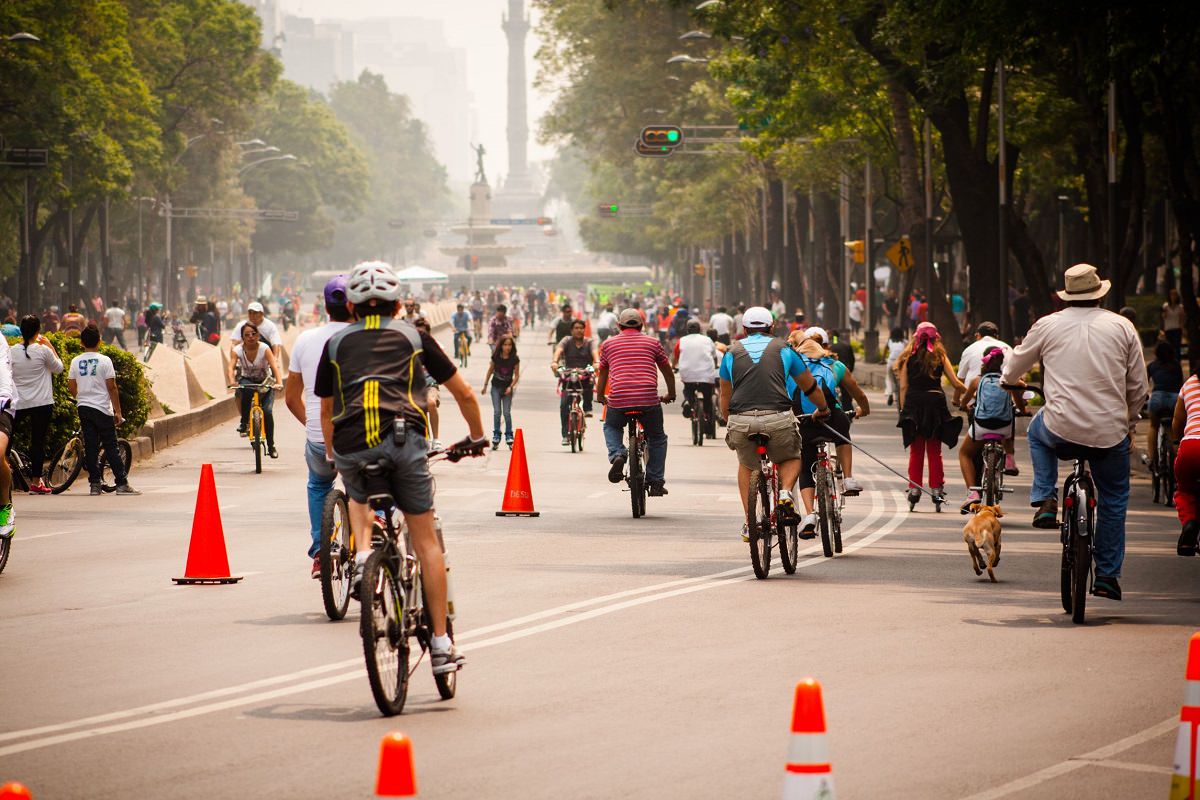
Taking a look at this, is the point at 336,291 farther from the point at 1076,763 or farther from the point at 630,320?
the point at 630,320

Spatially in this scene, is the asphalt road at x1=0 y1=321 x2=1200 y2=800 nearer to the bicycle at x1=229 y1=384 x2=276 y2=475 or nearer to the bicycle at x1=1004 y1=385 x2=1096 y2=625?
the bicycle at x1=1004 y1=385 x2=1096 y2=625

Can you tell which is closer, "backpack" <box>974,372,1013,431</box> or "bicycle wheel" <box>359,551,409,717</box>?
"bicycle wheel" <box>359,551,409,717</box>

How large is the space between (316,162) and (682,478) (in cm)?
11568

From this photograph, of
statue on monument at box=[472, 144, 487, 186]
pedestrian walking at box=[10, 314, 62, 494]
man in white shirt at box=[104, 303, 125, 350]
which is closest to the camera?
pedestrian walking at box=[10, 314, 62, 494]

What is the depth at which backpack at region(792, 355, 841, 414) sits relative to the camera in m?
15.3

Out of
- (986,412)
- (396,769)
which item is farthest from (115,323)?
(396,769)

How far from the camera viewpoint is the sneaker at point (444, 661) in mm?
8594

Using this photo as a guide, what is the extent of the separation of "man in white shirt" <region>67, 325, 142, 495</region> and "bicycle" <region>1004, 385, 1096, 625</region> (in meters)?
11.0

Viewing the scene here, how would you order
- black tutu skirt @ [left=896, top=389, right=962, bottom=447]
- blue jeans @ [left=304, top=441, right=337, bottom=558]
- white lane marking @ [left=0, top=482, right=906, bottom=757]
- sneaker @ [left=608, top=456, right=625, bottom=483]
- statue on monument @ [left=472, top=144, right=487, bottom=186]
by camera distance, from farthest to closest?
statue on monument @ [left=472, top=144, right=487, bottom=186], black tutu skirt @ [left=896, top=389, right=962, bottom=447], sneaker @ [left=608, top=456, right=625, bottom=483], blue jeans @ [left=304, top=441, right=337, bottom=558], white lane marking @ [left=0, top=482, right=906, bottom=757]

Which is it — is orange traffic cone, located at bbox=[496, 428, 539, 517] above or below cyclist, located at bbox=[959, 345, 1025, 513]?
below

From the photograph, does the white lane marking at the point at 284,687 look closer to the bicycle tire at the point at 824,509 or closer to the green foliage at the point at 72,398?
the bicycle tire at the point at 824,509

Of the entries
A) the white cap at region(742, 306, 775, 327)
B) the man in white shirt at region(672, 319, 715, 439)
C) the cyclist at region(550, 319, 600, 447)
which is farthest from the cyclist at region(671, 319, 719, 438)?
the white cap at region(742, 306, 775, 327)

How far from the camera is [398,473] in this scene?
27.9ft

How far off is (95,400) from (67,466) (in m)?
1.34
